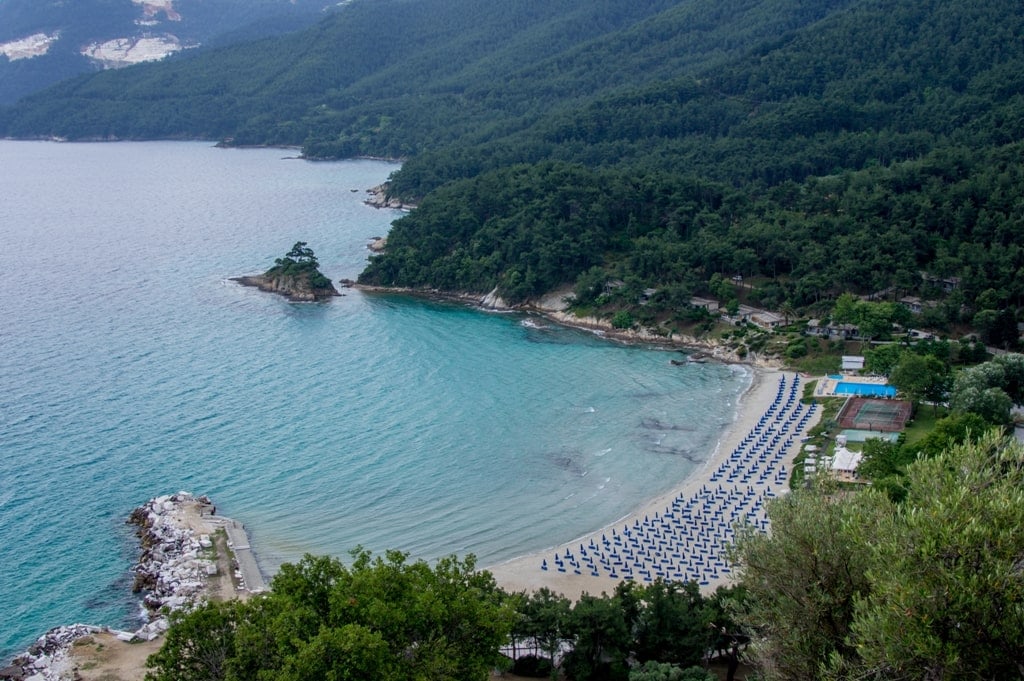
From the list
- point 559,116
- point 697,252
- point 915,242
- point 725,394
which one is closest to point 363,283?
point 697,252

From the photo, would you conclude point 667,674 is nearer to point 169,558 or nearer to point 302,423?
point 169,558

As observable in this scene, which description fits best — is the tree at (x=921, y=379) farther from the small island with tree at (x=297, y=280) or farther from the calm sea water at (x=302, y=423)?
the small island with tree at (x=297, y=280)

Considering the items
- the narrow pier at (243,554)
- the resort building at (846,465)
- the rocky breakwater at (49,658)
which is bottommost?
the rocky breakwater at (49,658)

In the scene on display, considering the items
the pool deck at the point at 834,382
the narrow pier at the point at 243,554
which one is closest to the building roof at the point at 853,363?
the pool deck at the point at 834,382

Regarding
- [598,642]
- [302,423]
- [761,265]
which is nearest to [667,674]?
[598,642]

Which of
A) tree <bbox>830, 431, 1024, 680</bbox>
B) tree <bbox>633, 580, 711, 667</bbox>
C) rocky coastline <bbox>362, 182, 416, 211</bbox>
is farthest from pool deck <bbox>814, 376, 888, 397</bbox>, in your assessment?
rocky coastline <bbox>362, 182, 416, 211</bbox>

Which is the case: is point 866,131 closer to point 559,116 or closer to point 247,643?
point 559,116
